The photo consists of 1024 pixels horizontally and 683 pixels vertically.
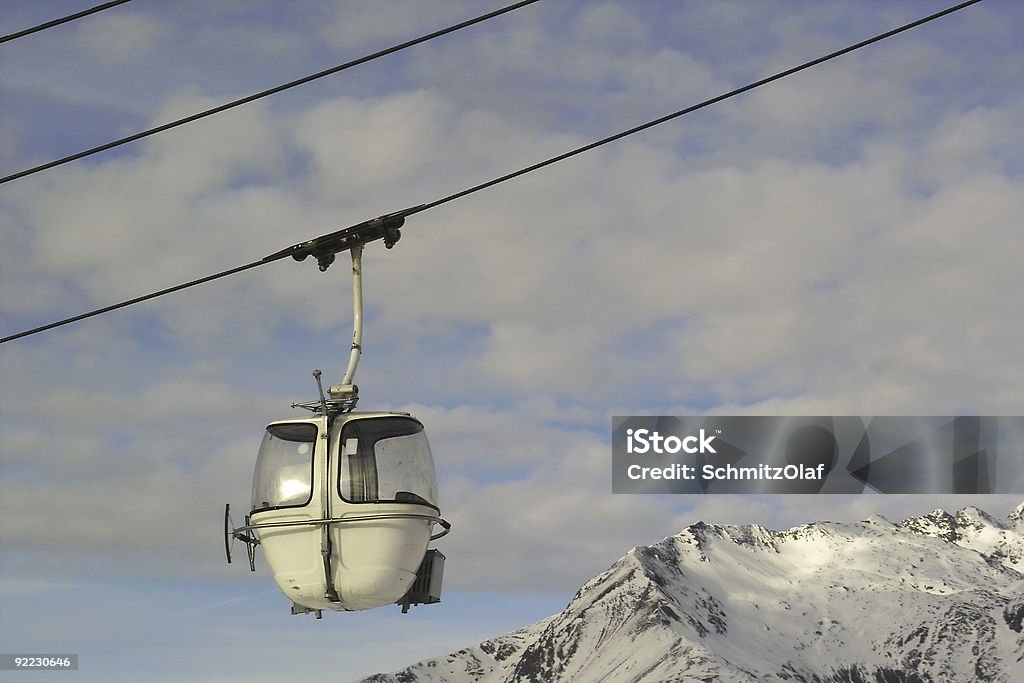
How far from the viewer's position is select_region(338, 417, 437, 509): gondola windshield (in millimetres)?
14883

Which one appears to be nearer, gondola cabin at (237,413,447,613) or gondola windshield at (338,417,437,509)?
gondola cabin at (237,413,447,613)

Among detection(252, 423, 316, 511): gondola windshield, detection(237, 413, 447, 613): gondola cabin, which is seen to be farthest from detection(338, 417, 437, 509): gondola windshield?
detection(252, 423, 316, 511): gondola windshield

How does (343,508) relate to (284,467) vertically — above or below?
below

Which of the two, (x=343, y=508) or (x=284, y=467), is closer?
(x=343, y=508)

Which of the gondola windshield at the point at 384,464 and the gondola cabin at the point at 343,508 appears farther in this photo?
the gondola windshield at the point at 384,464

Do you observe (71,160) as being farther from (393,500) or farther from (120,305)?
(393,500)

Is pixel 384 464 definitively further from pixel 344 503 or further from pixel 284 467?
pixel 284 467

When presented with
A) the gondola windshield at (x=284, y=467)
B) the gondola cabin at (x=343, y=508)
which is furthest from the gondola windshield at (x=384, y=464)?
the gondola windshield at (x=284, y=467)

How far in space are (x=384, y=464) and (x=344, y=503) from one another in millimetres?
538

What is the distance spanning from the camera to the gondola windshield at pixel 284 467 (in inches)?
585

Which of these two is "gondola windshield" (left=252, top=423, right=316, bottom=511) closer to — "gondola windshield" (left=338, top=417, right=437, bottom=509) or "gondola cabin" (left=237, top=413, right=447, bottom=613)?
"gondola cabin" (left=237, top=413, right=447, bottom=613)

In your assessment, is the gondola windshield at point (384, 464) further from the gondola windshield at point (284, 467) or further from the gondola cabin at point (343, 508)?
the gondola windshield at point (284, 467)

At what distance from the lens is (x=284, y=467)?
15.0 m

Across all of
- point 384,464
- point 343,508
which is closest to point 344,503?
point 343,508
